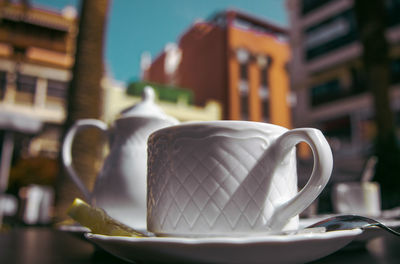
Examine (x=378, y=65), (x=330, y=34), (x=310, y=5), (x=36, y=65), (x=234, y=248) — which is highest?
(x=310, y=5)

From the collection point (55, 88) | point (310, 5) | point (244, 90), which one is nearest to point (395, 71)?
point (310, 5)

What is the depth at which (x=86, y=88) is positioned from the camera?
3.27 m

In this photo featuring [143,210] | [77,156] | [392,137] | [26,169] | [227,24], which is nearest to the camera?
[143,210]

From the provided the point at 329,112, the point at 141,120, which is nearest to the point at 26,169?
the point at 141,120

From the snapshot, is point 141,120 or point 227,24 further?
point 227,24

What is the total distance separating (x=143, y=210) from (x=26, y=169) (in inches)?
457

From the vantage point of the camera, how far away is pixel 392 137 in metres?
6.42

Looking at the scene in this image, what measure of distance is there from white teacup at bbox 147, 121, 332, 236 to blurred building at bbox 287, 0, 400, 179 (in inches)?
512

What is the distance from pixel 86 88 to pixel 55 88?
42.5 feet

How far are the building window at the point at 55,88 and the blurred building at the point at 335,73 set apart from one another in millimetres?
11304

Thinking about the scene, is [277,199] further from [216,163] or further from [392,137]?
[392,137]

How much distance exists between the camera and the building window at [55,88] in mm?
14805

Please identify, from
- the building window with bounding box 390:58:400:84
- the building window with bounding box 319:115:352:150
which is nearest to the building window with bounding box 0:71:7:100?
the building window with bounding box 319:115:352:150

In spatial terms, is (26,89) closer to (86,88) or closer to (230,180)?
(86,88)
